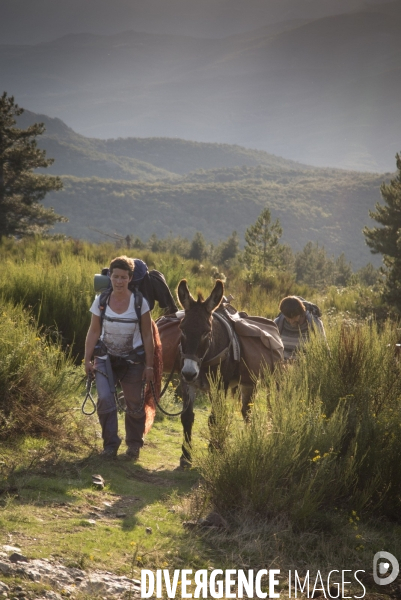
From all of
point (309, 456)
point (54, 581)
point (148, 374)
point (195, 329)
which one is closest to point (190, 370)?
point (195, 329)

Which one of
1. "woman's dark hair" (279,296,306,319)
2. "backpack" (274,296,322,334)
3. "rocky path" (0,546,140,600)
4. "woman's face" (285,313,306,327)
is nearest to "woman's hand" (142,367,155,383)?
"woman's dark hair" (279,296,306,319)

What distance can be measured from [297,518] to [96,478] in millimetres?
1841

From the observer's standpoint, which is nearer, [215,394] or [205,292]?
[215,394]

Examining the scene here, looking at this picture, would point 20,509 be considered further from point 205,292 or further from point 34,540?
point 205,292

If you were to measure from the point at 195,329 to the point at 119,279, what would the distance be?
90 centimetres

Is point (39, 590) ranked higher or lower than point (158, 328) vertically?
lower

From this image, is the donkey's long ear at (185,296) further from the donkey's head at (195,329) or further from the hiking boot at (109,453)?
the hiking boot at (109,453)

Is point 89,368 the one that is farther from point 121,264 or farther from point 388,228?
point 388,228

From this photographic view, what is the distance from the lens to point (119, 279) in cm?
632

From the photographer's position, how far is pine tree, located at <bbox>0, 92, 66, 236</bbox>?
111 feet

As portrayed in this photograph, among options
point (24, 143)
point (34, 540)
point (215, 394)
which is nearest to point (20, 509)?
point (34, 540)

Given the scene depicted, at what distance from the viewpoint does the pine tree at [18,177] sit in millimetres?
33750

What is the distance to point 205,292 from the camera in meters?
14.3

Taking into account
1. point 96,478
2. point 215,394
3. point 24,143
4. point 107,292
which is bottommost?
point 96,478
